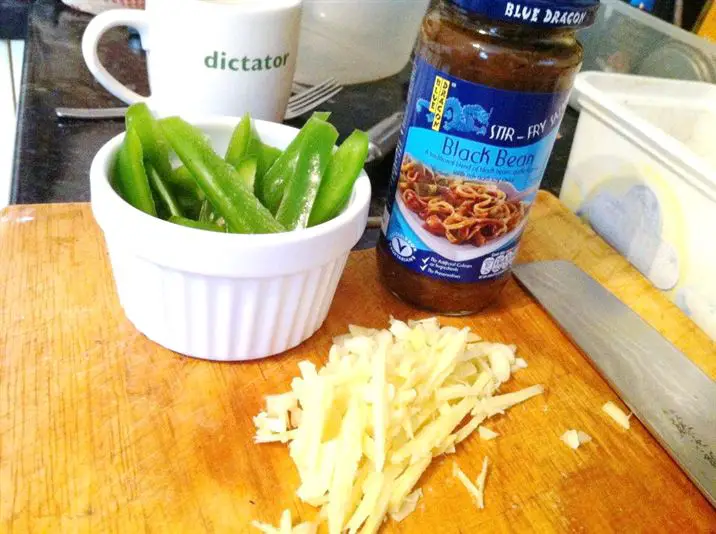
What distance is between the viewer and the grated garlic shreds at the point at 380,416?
53 centimetres

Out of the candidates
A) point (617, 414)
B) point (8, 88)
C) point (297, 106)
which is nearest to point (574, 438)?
point (617, 414)

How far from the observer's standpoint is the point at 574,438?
0.63m

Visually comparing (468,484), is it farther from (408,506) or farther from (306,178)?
(306,178)

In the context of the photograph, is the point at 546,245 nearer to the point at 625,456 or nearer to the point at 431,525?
the point at 625,456

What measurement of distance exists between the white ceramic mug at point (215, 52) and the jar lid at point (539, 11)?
29cm

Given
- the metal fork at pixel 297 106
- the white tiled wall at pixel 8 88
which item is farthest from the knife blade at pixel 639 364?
the white tiled wall at pixel 8 88

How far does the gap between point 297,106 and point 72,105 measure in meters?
0.35

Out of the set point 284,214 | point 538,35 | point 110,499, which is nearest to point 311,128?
point 284,214

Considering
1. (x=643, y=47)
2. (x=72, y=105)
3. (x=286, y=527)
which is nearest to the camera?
(x=286, y=527)

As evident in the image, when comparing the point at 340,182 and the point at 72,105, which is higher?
the point at 340,182

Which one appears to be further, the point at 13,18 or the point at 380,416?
the point at 13,18

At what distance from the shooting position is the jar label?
62 centimetres

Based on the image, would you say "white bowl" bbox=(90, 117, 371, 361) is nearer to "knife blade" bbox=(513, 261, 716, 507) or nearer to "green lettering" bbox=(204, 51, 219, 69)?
"green lettering" bbox=(204, 51, 219, 69)

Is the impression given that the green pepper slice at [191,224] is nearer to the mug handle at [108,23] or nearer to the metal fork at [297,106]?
the mug handle at [108,23]
